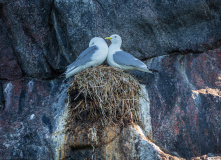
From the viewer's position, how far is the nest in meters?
4.39

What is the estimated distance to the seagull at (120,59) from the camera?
474 centimetres

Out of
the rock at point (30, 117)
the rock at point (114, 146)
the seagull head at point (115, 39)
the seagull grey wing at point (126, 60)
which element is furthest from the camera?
the seagull head at point (115, 39)

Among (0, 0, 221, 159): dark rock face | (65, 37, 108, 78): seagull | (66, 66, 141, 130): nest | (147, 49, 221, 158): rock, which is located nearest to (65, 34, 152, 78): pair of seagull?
(65, 37, 108, 78): seagull

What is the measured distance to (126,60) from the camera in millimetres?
4805

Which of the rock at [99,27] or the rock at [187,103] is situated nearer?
the rock at [187,103]

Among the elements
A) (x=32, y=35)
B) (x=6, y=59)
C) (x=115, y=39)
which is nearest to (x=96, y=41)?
(x=115, y=39)

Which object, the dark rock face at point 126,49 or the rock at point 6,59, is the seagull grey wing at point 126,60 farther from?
the rock at point 6,59

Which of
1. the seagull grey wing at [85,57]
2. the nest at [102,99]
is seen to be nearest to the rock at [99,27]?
the seagull grey wing at [85,57]

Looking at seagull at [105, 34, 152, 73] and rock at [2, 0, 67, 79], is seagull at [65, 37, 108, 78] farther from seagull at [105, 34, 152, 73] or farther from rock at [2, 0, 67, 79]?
rock at [2, 0, 67, 79]

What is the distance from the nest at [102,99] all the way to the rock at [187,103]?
420mm

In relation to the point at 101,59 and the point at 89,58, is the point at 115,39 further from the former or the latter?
the point at 89,58

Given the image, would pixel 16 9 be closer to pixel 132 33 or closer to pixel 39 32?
pixel 39 32

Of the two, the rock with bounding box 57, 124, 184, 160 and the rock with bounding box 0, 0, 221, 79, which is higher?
the rock with bounding box 0, 0, 221, 79

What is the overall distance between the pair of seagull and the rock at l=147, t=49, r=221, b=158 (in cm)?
47
